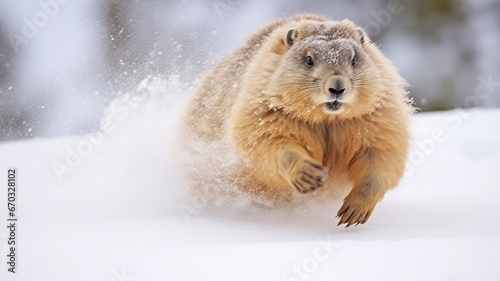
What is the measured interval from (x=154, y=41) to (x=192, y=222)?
4.20 m

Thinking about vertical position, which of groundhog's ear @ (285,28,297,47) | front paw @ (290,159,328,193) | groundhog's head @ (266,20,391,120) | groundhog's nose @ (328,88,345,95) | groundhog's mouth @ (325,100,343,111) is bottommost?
front paw @ (290,159,328,193)

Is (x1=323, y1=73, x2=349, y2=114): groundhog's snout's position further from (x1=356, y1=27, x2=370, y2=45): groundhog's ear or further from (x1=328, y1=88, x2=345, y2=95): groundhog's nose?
(x1=356, y1=27, x2=370, y2=45): groundhog's ear

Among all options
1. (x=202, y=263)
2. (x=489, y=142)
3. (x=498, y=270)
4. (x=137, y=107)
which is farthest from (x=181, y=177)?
(x=489, y=142)

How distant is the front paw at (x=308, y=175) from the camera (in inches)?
130

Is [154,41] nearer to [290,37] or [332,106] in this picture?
[290,37]

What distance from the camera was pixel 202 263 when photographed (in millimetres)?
2611

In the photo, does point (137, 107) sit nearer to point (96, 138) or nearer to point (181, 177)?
point (96, 138)

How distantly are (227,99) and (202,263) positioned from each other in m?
1.71

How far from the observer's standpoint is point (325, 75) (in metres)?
3.42

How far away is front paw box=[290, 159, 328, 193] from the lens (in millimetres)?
3296

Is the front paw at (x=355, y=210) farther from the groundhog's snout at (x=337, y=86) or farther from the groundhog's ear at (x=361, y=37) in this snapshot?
the groundhog's ear at (x=361, y=37)

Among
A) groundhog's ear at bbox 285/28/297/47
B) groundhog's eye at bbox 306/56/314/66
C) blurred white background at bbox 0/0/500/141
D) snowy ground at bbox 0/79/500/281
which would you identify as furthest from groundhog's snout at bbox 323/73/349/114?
blurred white background at bbox 0/0/500/141

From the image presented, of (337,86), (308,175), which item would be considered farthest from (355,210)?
(337,86)

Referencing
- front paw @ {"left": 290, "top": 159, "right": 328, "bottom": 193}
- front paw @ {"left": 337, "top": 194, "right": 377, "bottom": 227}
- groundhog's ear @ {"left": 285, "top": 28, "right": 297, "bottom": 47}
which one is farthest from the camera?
groundhog's ear @ {"left": 285, "top": 28, "right": 297, "bottom": 47}
